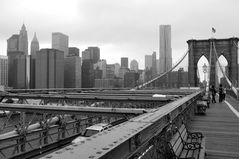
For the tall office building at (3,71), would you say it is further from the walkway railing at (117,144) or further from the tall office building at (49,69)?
the walkway railing at (117,144)

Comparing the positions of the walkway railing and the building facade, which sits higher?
the building facade

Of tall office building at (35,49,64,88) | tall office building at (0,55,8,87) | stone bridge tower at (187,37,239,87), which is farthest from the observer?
stone bridge tower at (187,37,239,87)

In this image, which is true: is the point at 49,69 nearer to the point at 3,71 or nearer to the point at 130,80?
the point at 3,71

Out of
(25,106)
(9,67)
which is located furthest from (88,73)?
(25,106)

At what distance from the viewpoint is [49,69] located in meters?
69.9

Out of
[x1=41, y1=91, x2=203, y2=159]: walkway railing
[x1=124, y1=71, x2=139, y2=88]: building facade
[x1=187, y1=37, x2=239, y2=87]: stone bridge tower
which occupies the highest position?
[x1=187, y1=37, x2=239, y2=87]: stone bridge tower

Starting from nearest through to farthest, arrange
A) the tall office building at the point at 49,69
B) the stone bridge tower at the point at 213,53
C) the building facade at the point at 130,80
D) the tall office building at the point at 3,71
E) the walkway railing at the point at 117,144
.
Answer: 1. the walkway railing at the point at 117,144
2. the building facade at the point at 130,80
3. the tall office building at the point at 49,69
4. the tall office building at the point at 3,71
5. the stone bridge tower at the point at 213,53

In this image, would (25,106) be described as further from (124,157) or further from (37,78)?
(37,78)

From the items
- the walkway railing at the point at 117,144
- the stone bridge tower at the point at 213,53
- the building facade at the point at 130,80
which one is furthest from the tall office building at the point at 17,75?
the walkway railing at the point at 117,144

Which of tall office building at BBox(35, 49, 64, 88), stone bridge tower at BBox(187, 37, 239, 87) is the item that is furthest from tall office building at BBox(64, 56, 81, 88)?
stone bridge tower at BBox(187, 37, 239, 87)

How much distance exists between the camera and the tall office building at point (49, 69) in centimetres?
6606

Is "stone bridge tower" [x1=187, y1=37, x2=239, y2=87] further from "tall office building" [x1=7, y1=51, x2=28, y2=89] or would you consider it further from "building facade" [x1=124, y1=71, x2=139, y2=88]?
"tall office building" [x1=7, y1=51, x2=28, y2=89]

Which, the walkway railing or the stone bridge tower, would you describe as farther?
the stone bridge tower

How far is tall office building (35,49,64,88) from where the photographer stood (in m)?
66.1
